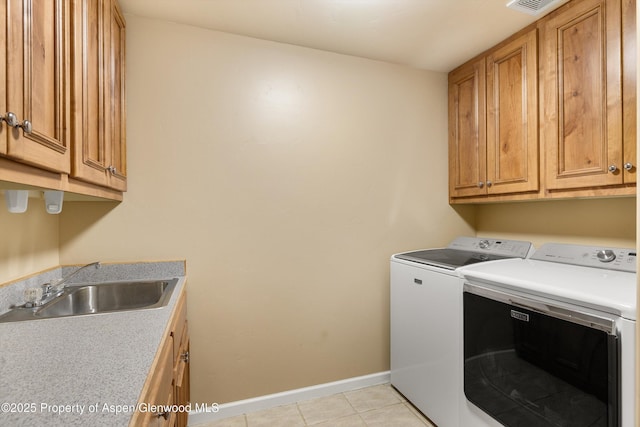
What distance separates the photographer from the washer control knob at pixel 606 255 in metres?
1.62

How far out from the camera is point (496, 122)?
206 cm

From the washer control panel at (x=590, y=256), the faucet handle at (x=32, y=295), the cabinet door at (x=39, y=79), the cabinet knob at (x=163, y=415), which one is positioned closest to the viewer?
the cabinet door at (x=39, y=79)

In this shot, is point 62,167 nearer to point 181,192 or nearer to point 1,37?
point 1,37

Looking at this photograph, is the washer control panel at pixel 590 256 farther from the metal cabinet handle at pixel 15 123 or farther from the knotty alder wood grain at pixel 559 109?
the metal cabinet handle at pixel 15 123

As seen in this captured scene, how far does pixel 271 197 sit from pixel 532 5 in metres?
1.75

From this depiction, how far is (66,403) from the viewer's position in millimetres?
610

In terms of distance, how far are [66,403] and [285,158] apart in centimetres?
166

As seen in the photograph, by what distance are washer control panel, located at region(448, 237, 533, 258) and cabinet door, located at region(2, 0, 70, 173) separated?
7.68 feet

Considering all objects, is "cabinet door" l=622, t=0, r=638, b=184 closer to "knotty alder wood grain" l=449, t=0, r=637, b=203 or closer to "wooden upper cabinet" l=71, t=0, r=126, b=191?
"knotty alder wood grain" l=449, t=0, r=637, b=203

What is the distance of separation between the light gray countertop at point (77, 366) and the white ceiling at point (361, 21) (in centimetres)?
158

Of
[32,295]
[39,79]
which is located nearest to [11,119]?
[39,79]

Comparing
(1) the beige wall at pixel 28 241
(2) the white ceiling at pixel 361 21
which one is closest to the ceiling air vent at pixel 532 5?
(2) the white ceiling at pixel 361 21

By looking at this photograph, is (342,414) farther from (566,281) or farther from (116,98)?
(116,98)

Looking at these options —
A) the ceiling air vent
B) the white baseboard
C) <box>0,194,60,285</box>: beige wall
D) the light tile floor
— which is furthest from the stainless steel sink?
the ceiling air vent
